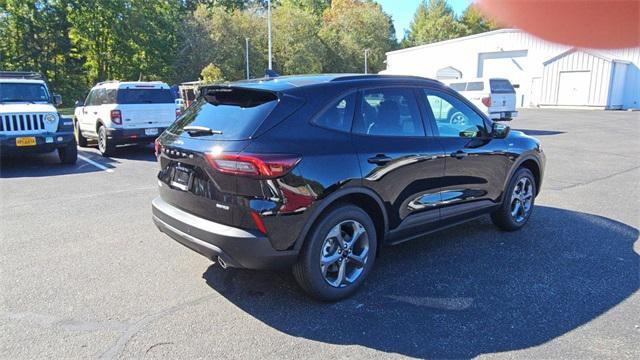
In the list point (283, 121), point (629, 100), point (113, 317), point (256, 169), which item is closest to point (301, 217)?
point (256, 169)

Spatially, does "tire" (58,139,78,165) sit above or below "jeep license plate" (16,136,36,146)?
below

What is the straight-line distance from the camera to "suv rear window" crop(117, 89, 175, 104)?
11078mm

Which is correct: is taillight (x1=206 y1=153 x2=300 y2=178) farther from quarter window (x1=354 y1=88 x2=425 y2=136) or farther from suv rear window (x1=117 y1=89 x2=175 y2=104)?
suv rear window (x1=117 y1=89 x2=175 y2=104)

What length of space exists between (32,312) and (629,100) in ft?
112

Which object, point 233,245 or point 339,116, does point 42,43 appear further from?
point 233,245

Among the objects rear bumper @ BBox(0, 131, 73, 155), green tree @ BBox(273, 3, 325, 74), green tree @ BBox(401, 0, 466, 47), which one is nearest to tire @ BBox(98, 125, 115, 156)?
rear bumper @ BBox(0, 131, 73, 155)

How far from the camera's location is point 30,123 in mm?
9352

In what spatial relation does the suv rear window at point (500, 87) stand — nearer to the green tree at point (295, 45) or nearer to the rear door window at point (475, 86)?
the rear door window at point (475, 86)

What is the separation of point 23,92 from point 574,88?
29788 mm

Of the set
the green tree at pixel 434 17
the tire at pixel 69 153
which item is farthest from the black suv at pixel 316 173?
the tire at pixel 69 153

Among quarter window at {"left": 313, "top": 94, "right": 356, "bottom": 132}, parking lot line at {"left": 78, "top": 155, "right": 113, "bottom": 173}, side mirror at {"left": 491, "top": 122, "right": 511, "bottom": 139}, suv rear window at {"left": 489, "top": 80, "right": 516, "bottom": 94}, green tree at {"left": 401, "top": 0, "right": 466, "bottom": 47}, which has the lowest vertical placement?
parking lot line at {"left": 78, "top": 155, "right": 113, "bottom": 173}

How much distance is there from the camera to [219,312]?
3.54 meters

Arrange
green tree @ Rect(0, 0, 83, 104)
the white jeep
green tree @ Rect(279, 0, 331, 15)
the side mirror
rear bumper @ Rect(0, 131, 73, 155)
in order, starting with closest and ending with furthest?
the side mirror → rear bumper @ Rect(0, 131, 73, 155) → the white jeep → green tree @ Rect(0, 0, 83, 104) → green tree @ Rect(279, 0, 331, 15)

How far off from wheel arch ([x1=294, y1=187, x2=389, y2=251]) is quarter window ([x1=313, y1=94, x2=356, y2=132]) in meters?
0.53
